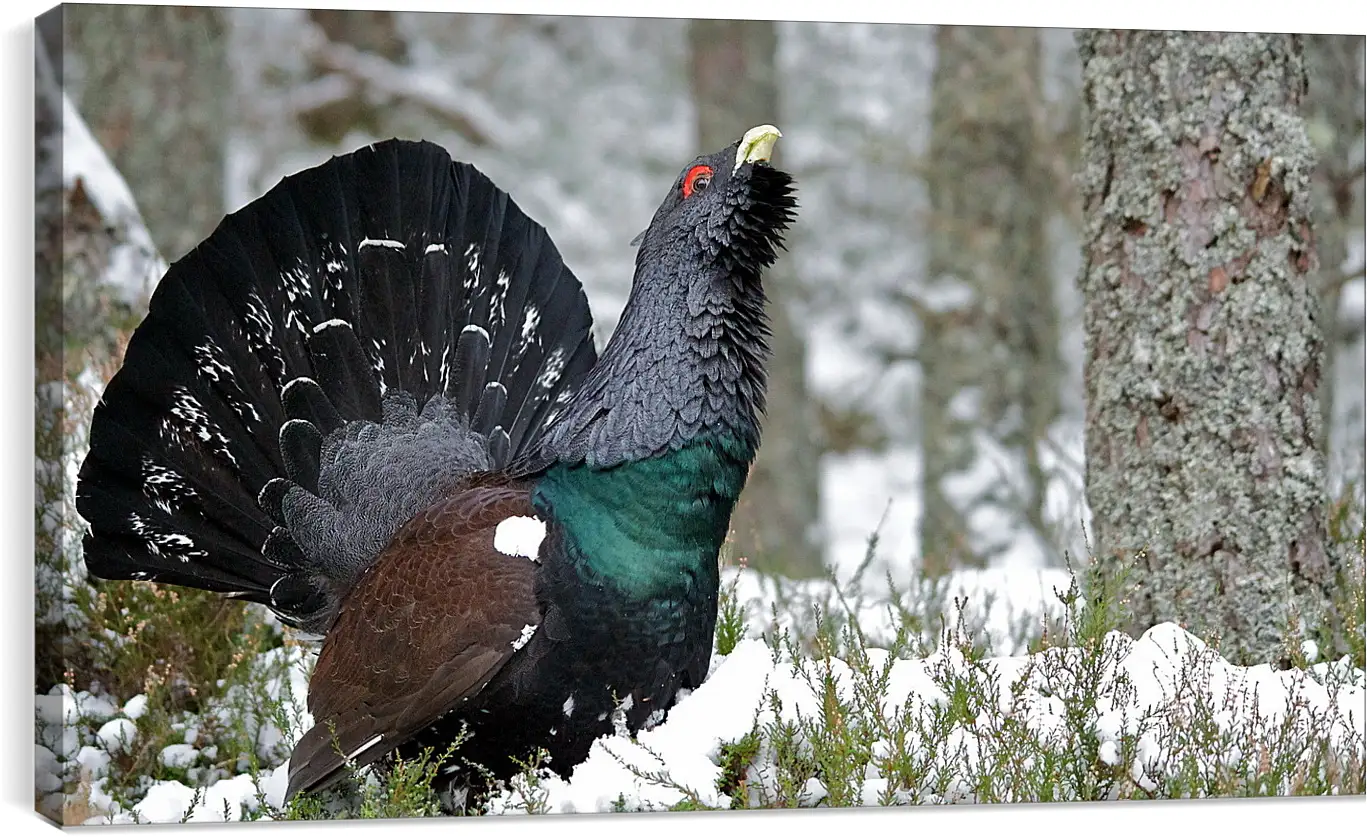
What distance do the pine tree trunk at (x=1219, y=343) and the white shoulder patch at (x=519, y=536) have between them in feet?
6.31

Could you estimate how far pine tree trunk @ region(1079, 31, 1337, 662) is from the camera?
4449mm

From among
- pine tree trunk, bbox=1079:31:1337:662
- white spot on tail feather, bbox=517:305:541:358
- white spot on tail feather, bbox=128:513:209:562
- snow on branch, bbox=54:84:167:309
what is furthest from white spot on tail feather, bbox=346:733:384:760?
pine tree trunk, bbox=1079:31:1337:662

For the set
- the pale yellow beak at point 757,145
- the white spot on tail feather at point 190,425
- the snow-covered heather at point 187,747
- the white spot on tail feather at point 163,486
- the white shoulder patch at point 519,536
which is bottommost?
the snow-covered heather at point 187,747

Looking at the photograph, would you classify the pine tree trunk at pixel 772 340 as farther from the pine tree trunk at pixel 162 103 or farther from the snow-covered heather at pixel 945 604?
the pine tree trunk at pixel 162 103

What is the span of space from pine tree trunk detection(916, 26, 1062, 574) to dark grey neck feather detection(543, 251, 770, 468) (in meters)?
4.59

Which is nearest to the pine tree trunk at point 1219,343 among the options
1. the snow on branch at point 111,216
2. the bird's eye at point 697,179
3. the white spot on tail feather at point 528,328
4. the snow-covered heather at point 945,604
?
the snow-covered heather at point 945,604

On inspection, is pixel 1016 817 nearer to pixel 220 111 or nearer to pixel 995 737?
pixel 995 737

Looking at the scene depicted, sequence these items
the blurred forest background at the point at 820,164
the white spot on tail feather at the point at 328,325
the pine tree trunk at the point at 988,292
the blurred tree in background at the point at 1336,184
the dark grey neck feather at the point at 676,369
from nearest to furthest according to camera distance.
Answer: the dark grey neck feather at the point at 676,369 < the white spot on tail feather at the point at 328,325 < the blurred tree in background at the point at 1336,184 < the blurred forest background at the point at 820,164 < the pine tree trunk at the point at 988,292

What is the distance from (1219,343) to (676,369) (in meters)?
1.81

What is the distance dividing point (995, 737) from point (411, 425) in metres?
1.71

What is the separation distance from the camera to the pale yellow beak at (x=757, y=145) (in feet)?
11.5

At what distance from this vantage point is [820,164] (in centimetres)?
925

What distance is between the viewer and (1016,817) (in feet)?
13.3

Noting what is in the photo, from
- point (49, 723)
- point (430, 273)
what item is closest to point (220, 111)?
point (430, 273)
